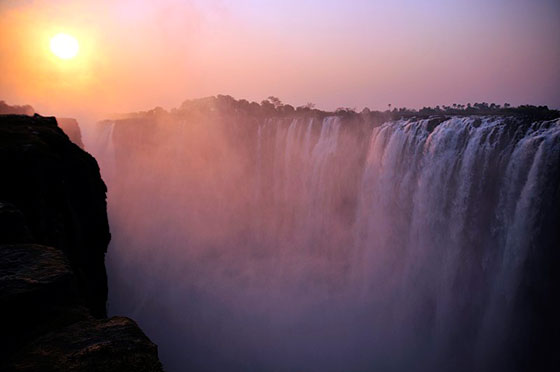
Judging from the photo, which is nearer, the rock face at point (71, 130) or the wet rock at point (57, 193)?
the wet rock at point (57, 193)

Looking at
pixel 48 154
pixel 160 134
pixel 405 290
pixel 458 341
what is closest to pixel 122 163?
pixel 160 134

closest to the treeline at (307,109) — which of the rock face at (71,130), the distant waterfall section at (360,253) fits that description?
the distant waterfall section at (360,253)

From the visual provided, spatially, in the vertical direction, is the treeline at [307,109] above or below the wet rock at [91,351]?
above

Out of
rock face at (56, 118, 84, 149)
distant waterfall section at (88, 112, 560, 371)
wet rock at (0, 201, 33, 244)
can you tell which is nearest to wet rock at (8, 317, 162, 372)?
wet rock at (0, 201, 33, 244)

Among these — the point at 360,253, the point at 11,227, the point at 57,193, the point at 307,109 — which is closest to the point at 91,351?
the point at 11,227

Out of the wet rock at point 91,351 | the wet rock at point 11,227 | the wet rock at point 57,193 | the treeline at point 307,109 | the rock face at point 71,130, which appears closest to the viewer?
the wet rock at point 91,351

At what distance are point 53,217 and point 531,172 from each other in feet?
42.6

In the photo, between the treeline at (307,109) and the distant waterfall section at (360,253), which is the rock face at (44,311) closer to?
the distant waterfall section at (360,253)

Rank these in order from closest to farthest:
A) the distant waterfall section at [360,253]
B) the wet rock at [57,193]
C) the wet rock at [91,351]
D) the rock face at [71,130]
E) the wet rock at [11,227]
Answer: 1. the wet rock at [91,351]
2. the wet rock at [11,227]
3. the wet rock at [57,193]
4. the distant waterfall section at [360,253]
5. the rock face at [71,130]

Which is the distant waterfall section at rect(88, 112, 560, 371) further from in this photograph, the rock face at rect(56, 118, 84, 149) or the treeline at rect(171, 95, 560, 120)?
the rock face at rect(56, 118, 84, 149)

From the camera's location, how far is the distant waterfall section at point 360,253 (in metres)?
10.3

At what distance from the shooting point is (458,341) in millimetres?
11680

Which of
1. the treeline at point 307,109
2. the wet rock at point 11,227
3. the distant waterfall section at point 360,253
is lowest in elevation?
the distant waterfall section at point 360,253

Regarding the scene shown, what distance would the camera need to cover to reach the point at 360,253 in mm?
17406
